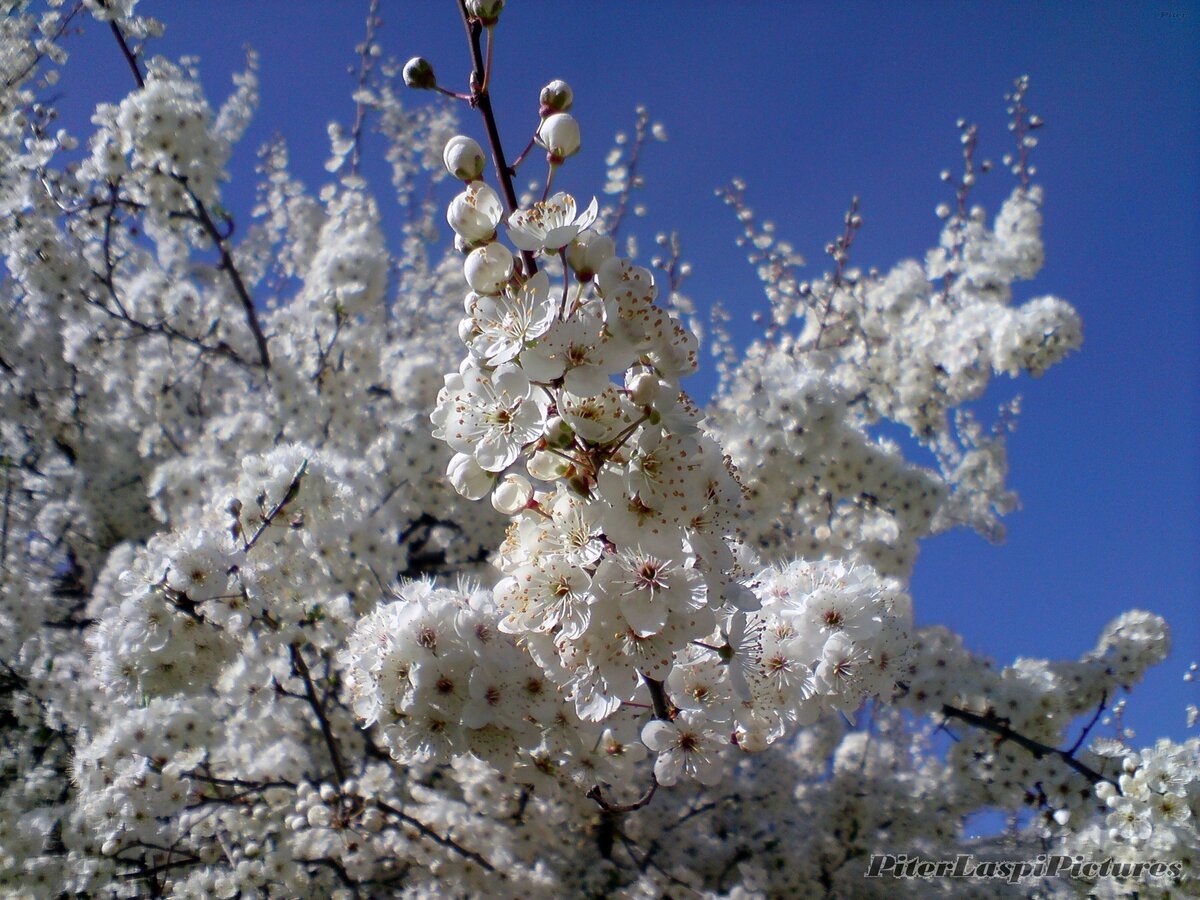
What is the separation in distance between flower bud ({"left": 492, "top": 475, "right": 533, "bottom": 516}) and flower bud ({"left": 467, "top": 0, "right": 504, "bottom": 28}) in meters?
0.99

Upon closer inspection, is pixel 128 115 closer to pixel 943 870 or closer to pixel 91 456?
pixel 91 456

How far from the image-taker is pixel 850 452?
4.67 meters

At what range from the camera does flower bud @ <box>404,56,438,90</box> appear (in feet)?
5.33

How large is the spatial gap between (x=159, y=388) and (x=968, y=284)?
6.87 meters

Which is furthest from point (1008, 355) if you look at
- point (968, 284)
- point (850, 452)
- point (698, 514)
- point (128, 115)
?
point (128, 115)

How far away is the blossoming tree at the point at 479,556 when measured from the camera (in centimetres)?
162

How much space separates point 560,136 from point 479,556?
15.3ft

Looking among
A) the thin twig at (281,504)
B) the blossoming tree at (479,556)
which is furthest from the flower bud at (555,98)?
the thin twig at (281,504)

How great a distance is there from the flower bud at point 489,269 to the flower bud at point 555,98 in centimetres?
39

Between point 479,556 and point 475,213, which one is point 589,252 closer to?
point 475,213

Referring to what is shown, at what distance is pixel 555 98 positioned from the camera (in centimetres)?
168

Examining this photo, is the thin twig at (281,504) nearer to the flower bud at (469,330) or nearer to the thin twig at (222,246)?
the flower bud at (469,330)

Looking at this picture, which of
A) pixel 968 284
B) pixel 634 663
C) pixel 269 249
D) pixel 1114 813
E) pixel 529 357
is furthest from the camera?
pixel 269 249

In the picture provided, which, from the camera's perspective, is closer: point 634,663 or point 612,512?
point 612,512
